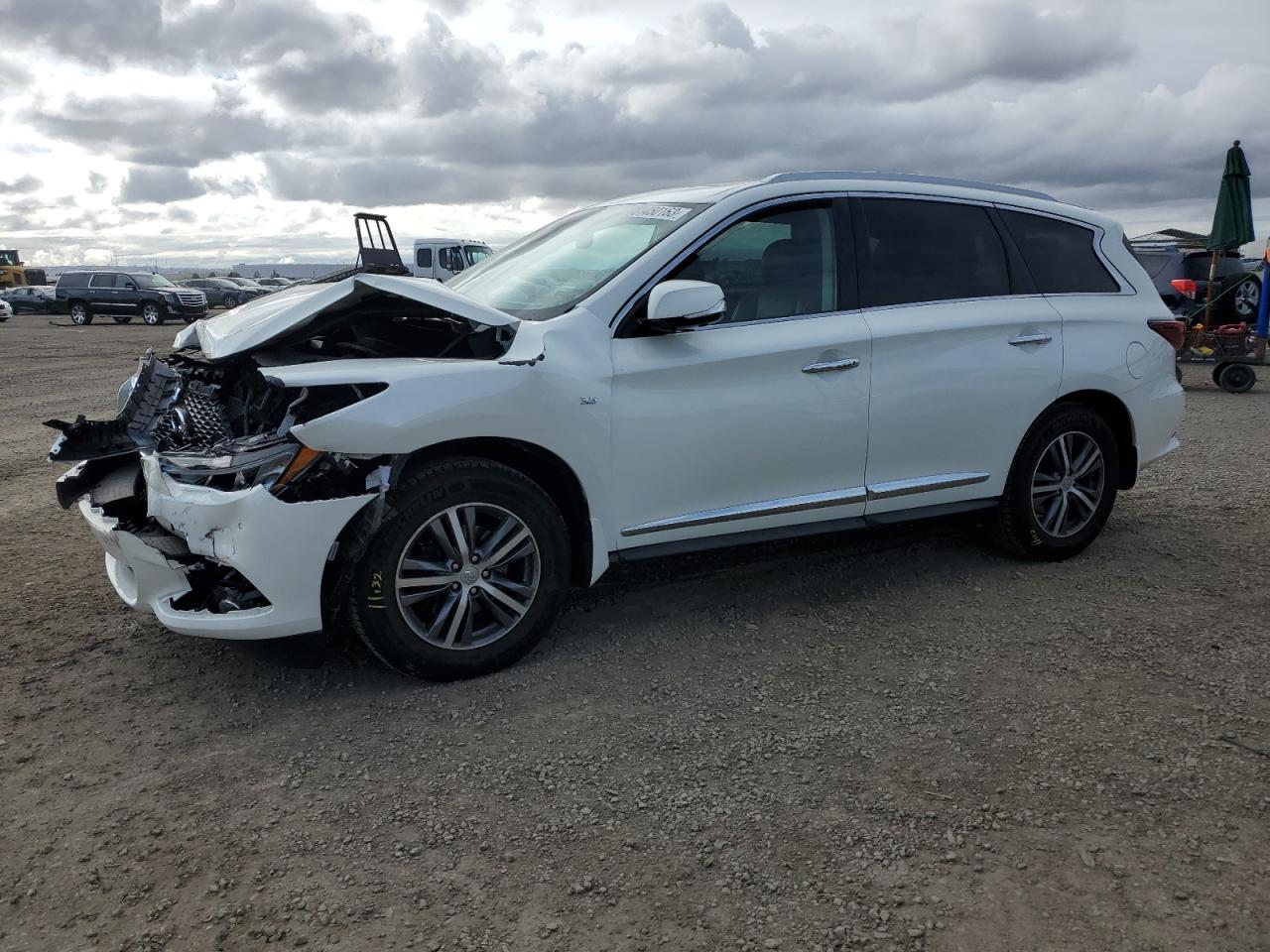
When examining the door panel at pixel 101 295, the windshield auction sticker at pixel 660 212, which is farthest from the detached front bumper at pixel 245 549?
the door panel at pixel 101 295

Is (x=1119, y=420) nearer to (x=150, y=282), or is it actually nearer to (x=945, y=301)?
(x=945, y=301)

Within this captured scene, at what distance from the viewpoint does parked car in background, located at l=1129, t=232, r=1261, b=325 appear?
532 inches

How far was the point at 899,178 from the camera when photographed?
4578 millimetres

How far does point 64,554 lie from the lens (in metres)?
5.07

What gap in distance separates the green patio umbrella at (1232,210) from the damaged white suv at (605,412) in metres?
10.9

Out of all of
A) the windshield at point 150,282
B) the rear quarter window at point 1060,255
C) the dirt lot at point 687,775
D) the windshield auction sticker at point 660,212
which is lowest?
the dirt lot at point 687,775

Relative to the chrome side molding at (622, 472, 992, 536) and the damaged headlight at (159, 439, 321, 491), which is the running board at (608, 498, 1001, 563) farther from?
the damaged headlight at (159, 439, 321, 491)

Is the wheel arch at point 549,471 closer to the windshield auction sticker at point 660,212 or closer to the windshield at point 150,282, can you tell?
the windshield auction sticker at point 660,212

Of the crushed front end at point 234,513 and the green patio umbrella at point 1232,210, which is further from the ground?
the green patio umbrella at point 1232,210

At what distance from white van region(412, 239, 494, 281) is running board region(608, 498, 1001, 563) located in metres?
19.8

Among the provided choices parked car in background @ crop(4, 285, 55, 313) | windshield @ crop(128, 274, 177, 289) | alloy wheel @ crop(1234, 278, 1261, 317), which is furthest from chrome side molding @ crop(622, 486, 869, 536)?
parked car in background @ crop(4, 285, 55, 313)

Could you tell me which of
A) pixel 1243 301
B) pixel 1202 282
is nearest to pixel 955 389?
pixel 1202 282

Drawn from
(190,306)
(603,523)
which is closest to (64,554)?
(603,523)

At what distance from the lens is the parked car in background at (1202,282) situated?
1352cm
